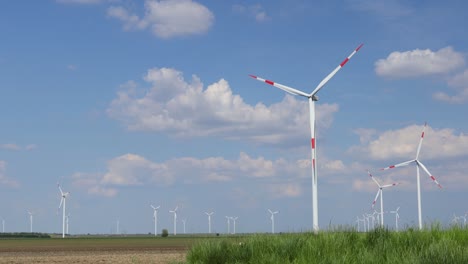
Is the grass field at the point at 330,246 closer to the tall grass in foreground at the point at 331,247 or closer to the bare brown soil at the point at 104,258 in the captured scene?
the tall grass in foreground at the point at 331,247

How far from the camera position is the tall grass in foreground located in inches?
1053

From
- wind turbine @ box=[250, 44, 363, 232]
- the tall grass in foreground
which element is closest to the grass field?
the tall grass in foreground

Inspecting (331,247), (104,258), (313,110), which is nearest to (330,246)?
(331,247)

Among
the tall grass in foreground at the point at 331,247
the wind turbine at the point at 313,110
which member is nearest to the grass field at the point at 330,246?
the tall grass in foreground at the point at 331,247

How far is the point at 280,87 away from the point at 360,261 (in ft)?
82.6

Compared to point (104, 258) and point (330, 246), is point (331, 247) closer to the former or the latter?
point (330, 246)

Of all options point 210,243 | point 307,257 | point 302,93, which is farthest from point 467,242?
point 302,93

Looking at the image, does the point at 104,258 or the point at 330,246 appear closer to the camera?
the point at 330,246

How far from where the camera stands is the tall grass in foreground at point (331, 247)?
2673 centimetres

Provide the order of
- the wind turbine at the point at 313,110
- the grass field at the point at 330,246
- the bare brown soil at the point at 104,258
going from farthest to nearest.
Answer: the bare brown soil at the point at 104,258 → the wind turbine at the point at 313,110 → the grass field at the point at 330,246

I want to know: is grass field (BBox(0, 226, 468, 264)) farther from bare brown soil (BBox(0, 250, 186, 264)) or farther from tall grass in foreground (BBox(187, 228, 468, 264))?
bare brown soil (BBox(0, 250, 186, 264))

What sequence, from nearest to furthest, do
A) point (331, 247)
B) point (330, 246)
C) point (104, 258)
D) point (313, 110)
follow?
1. point (331, 247)
2. point (330, 246)
3. point (313, 110)
4. point (104, 258)

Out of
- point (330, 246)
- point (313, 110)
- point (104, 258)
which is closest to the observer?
point (330, 246)

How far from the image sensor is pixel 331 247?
29.1m
